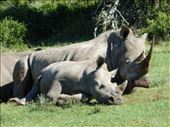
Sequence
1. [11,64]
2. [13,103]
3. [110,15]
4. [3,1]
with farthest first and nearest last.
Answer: [3,1]
[110,15]
[11,64]
[13,103]

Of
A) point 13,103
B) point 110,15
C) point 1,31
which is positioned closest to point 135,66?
point 13,103

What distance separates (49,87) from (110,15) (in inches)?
329

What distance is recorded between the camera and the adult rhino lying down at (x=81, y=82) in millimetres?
10930

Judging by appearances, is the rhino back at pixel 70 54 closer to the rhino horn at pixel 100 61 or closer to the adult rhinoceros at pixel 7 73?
the adult rhinoceros at pixel 7 73

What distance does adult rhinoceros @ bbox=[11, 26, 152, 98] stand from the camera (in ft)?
38.3

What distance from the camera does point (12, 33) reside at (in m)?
21.0

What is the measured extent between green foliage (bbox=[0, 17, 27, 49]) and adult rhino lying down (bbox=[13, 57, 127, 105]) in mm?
8175

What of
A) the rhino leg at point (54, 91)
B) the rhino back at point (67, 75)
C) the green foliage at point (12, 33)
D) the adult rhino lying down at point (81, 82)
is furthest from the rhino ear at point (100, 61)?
the green foliage at point (12, 33)

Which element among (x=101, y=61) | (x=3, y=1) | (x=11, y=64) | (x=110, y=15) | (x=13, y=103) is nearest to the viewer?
(x=101, y=61)

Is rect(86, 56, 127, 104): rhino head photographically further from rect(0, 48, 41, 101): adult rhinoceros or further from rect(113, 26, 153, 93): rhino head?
rect(0, 48, 41, 101): adult rhinoceros

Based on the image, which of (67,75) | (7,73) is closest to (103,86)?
(67,75)

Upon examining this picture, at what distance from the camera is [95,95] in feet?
36.0

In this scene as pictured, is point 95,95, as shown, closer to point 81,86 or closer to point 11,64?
point 81,86

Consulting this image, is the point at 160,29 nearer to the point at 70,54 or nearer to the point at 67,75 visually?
the point at 70,54
